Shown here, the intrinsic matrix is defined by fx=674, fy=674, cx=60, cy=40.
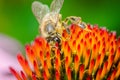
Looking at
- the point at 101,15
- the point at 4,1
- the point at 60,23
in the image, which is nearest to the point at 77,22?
the point at 60,23

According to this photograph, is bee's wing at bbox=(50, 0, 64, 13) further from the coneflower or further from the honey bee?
the coneflower

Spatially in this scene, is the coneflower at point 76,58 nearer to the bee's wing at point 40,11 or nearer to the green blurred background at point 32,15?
the bee's wing at point 40,11

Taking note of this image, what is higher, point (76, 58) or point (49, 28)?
point (49, 28)

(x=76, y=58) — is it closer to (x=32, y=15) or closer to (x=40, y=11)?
(x=40, y=11)

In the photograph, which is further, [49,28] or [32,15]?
[32,15]

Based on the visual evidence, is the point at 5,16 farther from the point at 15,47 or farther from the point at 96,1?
the point at 96,1

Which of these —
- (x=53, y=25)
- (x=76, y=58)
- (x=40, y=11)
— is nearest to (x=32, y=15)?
(x=40, y=11)

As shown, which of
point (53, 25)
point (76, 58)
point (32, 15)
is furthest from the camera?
point (32, 15)

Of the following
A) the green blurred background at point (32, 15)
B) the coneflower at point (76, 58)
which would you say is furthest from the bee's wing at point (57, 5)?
the green blurred background at point (32, 15)
